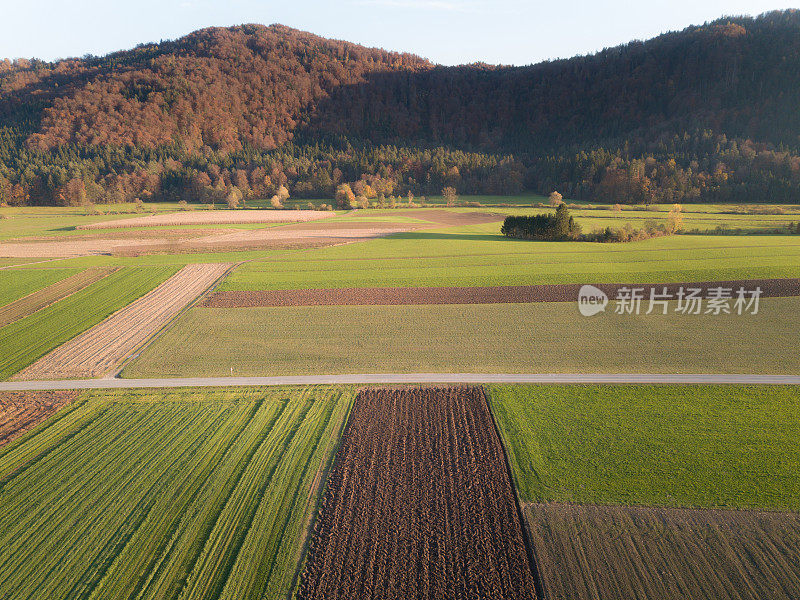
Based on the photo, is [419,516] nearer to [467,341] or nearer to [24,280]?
[467,341]

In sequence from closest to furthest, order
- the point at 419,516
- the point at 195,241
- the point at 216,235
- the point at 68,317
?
1. the point at 419,516
2. the point at 68,317
3. the point at 195,241
4. the point at 216,235

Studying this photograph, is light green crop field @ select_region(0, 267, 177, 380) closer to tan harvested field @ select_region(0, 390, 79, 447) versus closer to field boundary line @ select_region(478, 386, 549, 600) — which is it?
tan harvested field @ select_region(0, 390, 79, 447)

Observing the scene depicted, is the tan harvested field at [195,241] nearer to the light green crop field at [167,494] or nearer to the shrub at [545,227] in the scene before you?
the shrub at [545,227]

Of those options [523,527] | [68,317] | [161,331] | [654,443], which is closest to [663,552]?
[523,527]

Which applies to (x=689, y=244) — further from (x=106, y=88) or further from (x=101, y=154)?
(x=106, y=88)

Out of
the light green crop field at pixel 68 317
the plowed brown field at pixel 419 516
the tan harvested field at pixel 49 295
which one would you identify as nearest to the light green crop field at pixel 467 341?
the plowed brown field at pixel 419 516

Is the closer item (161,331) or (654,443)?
(654,443)

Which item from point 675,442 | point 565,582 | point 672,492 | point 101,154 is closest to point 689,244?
point 675,442
